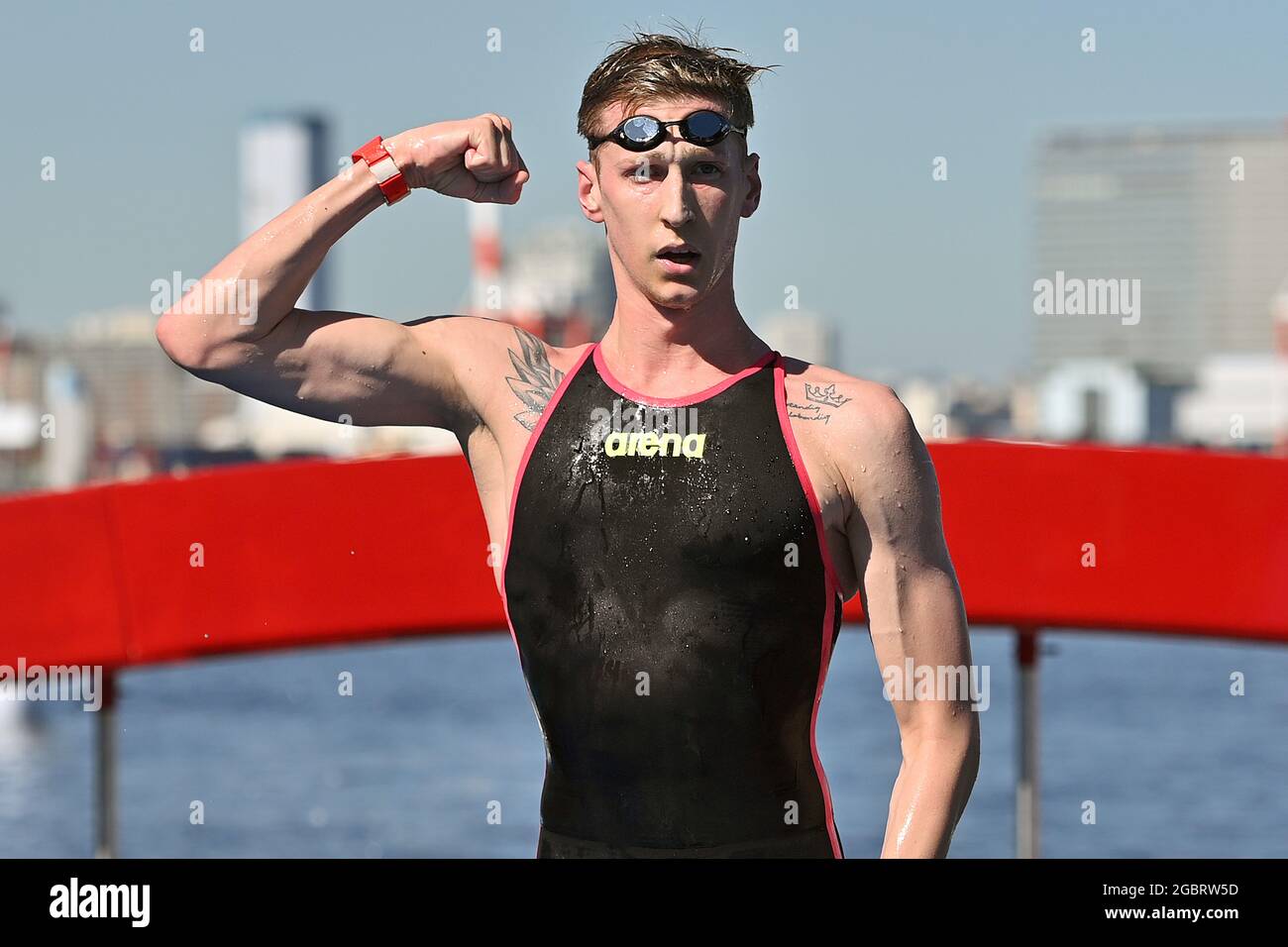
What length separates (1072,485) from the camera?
413 cm

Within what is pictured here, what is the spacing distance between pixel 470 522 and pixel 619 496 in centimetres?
132

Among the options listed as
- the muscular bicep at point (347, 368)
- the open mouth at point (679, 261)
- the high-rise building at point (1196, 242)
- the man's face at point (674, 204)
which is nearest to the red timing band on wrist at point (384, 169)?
the muscular bicep at point (347, 368)

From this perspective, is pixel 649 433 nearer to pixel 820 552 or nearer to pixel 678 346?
pixel 678 346

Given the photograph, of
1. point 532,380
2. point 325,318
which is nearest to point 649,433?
point 532,380

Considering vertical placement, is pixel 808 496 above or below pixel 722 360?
below

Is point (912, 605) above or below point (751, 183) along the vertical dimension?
below

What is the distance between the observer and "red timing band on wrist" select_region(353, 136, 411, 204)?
292cm

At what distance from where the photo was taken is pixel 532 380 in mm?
3078

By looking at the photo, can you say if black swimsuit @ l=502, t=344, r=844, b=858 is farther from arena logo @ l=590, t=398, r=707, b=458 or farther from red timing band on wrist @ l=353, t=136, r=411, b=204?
red timing band on wrist @ l=353, t=136, r=411, b=204

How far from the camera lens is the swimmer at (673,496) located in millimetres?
2852

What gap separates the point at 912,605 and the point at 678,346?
608 mm

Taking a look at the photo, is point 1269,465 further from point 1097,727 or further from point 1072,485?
point 1097,727

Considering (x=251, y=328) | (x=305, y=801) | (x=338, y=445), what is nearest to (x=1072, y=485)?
(x=251, y=328)

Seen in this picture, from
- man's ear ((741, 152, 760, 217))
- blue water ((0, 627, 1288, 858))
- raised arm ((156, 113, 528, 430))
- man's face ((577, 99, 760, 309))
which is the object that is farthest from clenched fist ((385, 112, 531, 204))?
blue water ((0, 627, 1288, 858))
